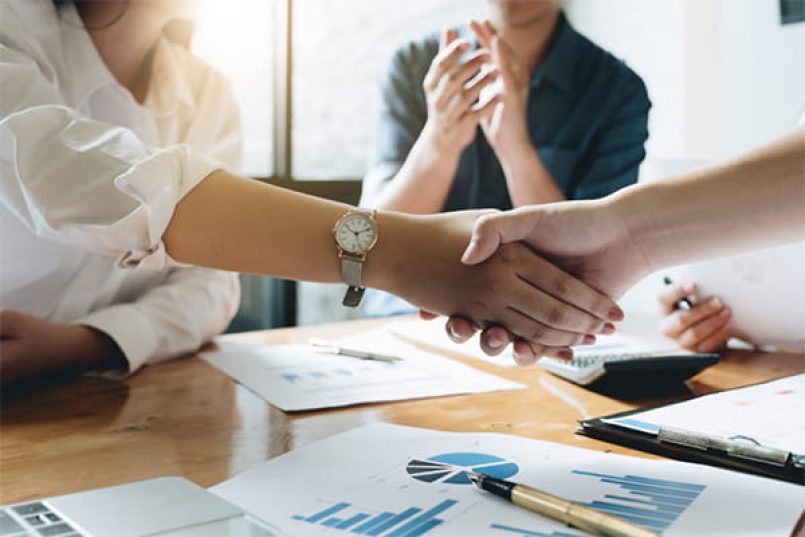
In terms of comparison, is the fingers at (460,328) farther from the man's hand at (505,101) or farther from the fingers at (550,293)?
the man's hand at (505,101)

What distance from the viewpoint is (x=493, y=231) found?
807mm

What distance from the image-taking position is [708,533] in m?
0.43

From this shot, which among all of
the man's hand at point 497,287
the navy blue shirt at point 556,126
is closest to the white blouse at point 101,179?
the man's hand at point 497,287

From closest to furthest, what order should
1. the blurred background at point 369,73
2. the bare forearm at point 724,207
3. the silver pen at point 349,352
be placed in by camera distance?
the bare forearm at point 724,207 → the silver pen at point 349,352 → the blurred background at point 369,73

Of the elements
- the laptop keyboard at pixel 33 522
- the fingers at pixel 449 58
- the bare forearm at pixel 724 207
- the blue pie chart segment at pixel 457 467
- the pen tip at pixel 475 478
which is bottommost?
the blue pie chart segment at pixel 457 467

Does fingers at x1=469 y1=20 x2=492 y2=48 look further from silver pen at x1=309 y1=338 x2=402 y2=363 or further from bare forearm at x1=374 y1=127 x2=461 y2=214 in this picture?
silver pen at x1=309 y1=338 x2=402 y2=363

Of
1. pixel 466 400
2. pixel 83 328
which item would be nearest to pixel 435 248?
pixel 466 400

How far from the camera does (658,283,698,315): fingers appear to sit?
101 centimetres

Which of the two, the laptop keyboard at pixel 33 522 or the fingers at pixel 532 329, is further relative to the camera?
the fingers at pixel 532 329

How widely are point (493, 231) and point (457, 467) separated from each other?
320 mm

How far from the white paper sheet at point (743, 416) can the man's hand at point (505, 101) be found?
89 centimetres

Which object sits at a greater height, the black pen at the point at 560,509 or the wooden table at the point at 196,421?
the black pen at the point at 560,509

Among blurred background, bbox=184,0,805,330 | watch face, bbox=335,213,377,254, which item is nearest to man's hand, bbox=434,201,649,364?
watch face, bbox=335,213,377,254

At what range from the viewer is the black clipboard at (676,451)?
523 mm
